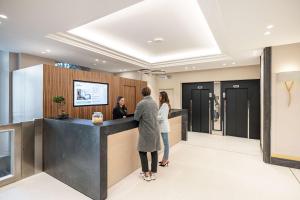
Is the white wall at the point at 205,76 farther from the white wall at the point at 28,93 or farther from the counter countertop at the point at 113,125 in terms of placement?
the white wall at the point at 28,93

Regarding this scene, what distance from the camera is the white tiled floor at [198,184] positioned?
7.74ft

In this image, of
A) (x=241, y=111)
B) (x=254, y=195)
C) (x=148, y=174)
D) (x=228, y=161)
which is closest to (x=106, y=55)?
→ (x=148, y=174)

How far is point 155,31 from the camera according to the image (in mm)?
3578

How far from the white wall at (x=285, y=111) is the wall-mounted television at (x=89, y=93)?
13.6ft

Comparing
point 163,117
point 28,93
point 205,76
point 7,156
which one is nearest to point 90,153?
point 163,117

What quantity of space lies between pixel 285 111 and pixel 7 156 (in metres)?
5.58

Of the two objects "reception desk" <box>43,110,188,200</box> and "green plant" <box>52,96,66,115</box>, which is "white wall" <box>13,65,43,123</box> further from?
"reception desk" <box>43,110,188,200</box>

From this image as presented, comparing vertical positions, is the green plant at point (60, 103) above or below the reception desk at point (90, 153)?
above

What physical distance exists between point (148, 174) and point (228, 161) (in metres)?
1.98

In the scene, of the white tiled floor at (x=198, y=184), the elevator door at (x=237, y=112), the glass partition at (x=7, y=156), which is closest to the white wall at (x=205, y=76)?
the elevator door at (x=237, y=112)

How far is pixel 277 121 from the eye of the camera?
351 centimetres

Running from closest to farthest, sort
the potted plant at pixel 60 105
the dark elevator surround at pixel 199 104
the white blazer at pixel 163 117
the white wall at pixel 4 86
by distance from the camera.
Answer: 1. the potted plant at pixel 60 105
2. the white blazer at pixel 163 117
3. the white wall at pixel 4 86
4. the dark elevator surround at pixel 199 104

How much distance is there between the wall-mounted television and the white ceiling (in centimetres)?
85

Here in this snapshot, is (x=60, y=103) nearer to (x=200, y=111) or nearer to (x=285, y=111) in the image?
(x=285, y=111)
